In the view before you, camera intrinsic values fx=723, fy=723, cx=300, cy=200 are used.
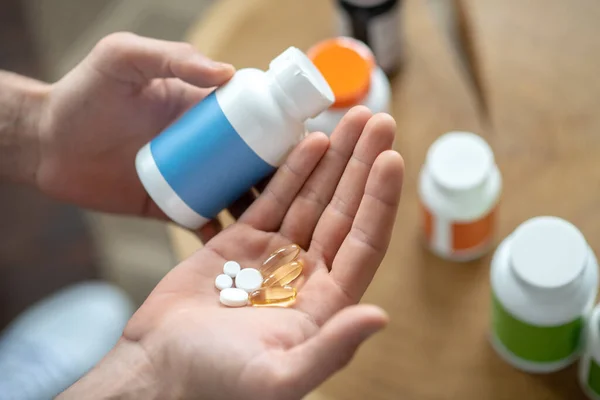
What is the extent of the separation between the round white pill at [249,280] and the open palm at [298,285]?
2 cm

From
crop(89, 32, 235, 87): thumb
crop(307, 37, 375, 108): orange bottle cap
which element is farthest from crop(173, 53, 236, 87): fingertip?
crop(307, 37, 375, 108): orange bottle cap

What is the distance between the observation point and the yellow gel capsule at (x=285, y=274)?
60 cm

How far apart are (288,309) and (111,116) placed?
0.32 m

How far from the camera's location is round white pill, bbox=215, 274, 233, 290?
0.61 meters

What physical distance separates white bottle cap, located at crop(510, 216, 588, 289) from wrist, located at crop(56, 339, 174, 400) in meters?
0.30

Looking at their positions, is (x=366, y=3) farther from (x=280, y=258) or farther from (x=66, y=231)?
(x=66, y=231)

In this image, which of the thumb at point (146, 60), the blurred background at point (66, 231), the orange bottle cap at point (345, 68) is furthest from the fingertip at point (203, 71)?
the blurred background at point (66, 231)

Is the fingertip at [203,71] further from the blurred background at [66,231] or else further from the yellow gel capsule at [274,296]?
the blurred background at [66,231]

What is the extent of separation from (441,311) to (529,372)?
100 mm

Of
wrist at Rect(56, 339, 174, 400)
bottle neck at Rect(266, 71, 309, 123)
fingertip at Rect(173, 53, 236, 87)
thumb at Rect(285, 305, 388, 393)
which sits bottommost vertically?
wrist at Rect(56, 339, 174, 400)

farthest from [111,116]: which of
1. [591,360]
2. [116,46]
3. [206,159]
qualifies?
[591,360]

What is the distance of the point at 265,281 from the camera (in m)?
0.62

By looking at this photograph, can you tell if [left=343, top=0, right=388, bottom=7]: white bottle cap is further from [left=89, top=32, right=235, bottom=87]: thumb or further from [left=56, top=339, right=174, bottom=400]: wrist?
[left=56, top=339, right=174, bottom=400]: wrist

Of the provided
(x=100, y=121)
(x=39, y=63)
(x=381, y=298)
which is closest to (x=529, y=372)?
(x=381, y=298)
